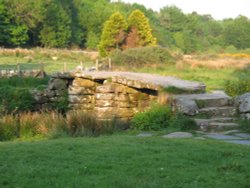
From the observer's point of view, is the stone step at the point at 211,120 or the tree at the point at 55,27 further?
the tree at the point at 55,27

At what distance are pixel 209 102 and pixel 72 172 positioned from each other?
6.89 metres

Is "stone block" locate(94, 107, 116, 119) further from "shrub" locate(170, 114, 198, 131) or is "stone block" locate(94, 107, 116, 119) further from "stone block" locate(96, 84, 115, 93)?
"shrub" locate(170, 114, 198, 131)

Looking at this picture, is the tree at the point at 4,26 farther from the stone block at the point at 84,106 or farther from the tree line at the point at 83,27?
the stone block at the point at 84,106

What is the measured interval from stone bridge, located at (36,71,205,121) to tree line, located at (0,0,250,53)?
31.5 meters

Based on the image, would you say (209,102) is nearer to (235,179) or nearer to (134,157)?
(134,157)

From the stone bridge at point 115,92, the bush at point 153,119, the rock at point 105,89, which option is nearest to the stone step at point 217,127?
the bush at point 153,119

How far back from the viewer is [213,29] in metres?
116

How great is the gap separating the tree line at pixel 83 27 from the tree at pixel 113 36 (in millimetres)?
141

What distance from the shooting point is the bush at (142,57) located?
95.8 ft

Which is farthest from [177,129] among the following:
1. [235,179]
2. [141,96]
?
[235,179]

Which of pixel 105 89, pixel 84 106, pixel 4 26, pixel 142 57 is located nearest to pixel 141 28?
pixel 4 26

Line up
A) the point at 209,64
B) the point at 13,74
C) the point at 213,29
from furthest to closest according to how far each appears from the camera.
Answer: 1. the point at 213,29
2. the point at 209,64
3. the point at 13,74

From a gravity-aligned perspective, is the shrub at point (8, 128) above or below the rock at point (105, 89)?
below

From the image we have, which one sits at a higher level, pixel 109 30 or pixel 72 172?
pixel 109 30
